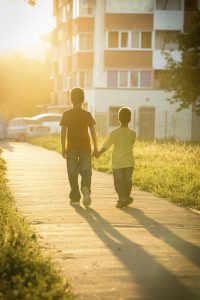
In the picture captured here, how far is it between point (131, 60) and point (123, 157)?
1763 inches

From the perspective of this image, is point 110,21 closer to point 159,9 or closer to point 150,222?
point 159,9

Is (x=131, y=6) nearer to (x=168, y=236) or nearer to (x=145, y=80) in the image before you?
(x=145, y=80)

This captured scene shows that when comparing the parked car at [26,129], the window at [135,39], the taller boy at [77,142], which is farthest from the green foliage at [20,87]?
the taller boy at [77,142]

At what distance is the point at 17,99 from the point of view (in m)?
82.4

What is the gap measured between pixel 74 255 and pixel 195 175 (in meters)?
9.47

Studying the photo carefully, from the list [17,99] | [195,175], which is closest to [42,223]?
[195,175]

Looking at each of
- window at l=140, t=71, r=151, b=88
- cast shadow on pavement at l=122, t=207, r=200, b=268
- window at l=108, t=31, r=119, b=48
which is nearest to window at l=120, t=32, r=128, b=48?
window at l=108, t=31, r=119, b=48

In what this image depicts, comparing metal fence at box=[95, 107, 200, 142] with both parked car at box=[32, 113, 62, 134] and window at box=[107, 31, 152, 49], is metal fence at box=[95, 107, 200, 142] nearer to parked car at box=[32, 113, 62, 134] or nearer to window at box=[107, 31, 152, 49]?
parked car at box=[32, 113, 62, 134]

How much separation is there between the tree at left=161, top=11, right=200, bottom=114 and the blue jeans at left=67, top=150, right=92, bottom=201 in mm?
32094

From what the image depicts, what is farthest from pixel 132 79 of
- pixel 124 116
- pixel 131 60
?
pixel 124 116

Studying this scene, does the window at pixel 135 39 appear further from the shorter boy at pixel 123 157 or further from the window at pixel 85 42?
the shorter boy at pixel 123 157

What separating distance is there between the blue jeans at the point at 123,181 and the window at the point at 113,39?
45.6 meters

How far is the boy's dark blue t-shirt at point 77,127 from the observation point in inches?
446

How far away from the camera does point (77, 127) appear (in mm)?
11336
